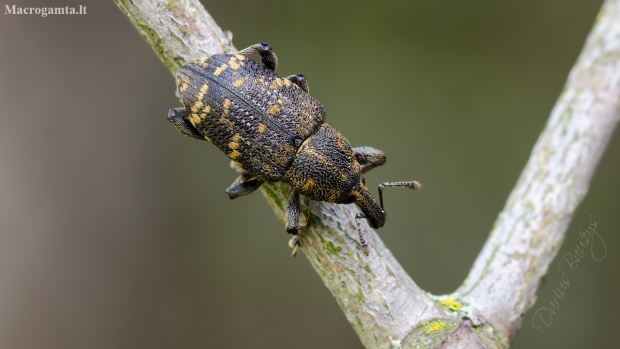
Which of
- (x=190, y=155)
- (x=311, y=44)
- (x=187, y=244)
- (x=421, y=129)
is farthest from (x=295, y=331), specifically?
(x=311, y=44)

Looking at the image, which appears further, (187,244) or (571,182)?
(187,244)

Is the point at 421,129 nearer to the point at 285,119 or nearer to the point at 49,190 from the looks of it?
the point at 285,119

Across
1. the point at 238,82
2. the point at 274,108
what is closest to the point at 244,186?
the point at 274,108

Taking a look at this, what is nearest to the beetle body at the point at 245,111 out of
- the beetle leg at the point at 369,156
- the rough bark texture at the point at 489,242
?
the rough bark texture at the point at 489,242

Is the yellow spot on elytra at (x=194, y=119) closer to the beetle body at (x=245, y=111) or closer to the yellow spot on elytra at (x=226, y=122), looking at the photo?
the beetle body at (x=245, y=111)

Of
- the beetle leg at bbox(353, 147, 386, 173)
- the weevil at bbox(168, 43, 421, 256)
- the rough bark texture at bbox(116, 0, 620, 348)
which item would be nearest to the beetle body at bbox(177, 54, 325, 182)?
the weevil at bbox(168, 43, 421, 256)

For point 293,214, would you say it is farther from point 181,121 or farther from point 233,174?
point 233,174

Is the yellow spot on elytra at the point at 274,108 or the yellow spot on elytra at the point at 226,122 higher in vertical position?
the yellow spot on elytra at the point at 274,108
